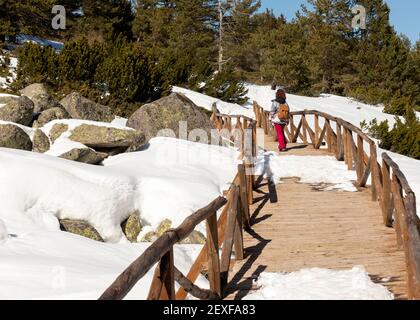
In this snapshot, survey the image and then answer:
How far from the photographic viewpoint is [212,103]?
25047mm

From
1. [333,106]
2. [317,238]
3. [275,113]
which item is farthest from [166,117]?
[333,106]

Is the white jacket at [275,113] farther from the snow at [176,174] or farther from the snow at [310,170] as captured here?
the snow at [176,174]

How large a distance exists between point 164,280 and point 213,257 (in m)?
1.39

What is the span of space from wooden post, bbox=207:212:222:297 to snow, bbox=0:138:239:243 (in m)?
3.36

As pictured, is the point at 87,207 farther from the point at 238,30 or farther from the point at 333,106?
the point at 238,30

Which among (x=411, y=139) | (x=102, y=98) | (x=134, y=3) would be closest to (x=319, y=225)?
(x=102, y=98)

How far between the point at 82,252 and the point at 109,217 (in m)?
2.54

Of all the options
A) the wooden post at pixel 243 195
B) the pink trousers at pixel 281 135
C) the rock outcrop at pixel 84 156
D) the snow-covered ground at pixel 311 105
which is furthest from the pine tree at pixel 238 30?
the wooden post at pixel 243 195

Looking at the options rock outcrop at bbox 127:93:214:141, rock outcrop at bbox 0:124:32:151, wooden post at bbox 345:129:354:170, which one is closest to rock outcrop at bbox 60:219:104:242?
rock outcrop at bbox 0:124:32:151

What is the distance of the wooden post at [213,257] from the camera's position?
4828 mm

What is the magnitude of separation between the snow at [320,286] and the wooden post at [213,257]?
1.09 feet

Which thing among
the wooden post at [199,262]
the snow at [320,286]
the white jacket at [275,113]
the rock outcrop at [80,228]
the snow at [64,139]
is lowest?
the rock outcrop at [80,228]

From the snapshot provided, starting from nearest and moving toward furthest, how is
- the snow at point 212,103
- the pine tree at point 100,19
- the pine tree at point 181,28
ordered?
the snow at point 212,103
the pine tree at point 100,19
the pine tree at point 181,28

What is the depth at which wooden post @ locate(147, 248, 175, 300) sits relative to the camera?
3.45 metres
